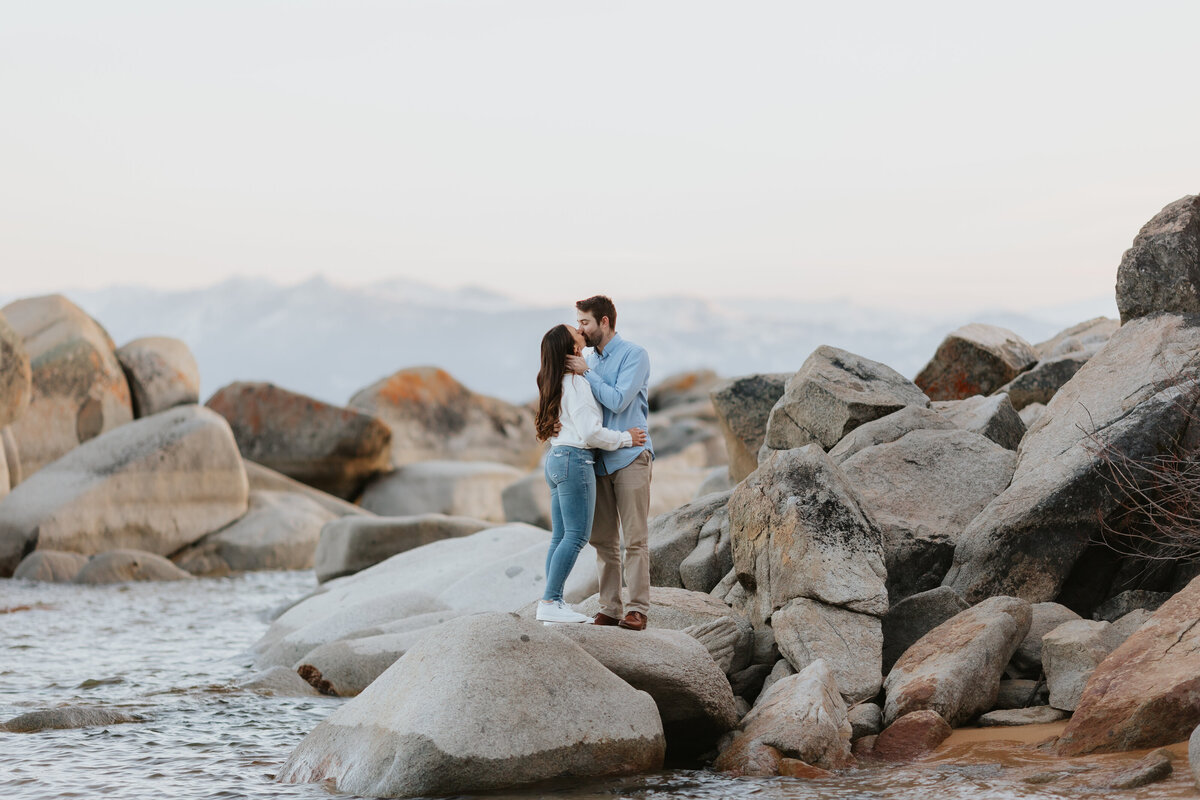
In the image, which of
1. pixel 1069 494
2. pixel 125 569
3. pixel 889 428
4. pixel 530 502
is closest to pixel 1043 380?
pixel 889 428

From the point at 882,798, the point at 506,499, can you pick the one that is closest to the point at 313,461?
the point at 506,499

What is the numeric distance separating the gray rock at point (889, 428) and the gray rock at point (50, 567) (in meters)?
13.6

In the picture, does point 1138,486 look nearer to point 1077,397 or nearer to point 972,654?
point 1077,397

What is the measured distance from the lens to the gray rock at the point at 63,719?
9.09m

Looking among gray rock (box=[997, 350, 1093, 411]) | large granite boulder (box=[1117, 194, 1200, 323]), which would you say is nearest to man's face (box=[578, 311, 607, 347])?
large granite boulder (box=[1117, 194, 1200, 323])

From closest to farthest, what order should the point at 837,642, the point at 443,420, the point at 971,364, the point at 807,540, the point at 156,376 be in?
the point at 837,642 → the point at 807,540 → the point at 971,364 → the point at 156,376 → the point at 443,420

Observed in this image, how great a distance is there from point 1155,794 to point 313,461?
2113 centimetres

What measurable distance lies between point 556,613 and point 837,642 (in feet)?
6.80

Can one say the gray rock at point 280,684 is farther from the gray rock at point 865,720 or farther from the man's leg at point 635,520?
the gray rock at point 865,720

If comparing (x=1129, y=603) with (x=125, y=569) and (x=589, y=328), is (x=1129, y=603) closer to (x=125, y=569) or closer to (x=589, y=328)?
(x=589, y=328)

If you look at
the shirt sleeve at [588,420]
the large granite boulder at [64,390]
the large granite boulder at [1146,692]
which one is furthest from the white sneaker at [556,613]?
the large granite boulder at [64,390]

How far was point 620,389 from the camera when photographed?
7.79 m

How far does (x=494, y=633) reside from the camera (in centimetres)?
735

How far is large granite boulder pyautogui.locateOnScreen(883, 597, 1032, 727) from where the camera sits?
307 inches
